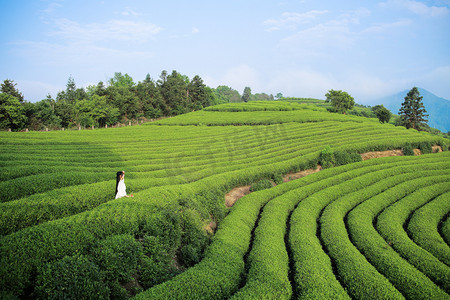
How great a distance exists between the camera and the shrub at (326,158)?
25.4 m

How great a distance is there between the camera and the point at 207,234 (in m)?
12.4

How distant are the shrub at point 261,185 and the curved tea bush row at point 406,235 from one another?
7752 millimetres

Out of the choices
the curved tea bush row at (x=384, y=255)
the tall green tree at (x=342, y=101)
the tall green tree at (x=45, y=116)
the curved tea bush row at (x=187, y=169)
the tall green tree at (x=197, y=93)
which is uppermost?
the tall green tree at (x=197, y=93)

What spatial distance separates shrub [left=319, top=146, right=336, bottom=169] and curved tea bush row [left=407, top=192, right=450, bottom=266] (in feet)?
31.5

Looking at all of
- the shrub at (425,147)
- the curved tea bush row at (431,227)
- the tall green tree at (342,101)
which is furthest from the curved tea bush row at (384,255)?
the tall green tree at (342,101)

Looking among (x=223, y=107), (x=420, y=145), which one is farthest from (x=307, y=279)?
(x=223, y=107)

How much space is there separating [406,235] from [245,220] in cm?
753

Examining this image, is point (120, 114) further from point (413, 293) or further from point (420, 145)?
point (413, 293)

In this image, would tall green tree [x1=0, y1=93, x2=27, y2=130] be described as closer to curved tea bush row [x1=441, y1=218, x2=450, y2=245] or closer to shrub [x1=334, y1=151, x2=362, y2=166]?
shrub [x1=334, y1=151, x2=362, y2=166]

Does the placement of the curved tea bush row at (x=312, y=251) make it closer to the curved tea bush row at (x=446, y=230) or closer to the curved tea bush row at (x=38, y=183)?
the curved tea bush row at (x=446, y=230)

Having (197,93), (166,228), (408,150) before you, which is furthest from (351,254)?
(197,93)

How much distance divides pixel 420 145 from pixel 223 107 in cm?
4403

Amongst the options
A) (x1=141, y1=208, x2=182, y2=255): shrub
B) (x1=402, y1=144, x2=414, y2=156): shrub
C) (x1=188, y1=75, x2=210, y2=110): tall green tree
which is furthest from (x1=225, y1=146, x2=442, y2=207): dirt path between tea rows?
(x1=188, y1=75, x2=210, y2=110): tall green tree

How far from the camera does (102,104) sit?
5691 centimetres
